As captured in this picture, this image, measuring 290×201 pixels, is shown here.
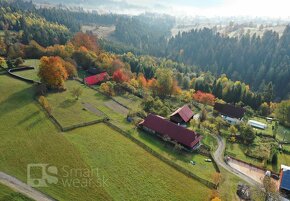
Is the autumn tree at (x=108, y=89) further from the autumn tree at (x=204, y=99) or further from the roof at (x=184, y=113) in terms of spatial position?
the autumn tree at (x=204, y=99)

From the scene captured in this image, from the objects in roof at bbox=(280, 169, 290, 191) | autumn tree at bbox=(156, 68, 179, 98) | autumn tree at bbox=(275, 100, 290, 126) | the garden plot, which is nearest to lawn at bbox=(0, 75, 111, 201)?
the garden plot

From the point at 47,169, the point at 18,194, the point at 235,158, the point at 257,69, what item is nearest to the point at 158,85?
the point at 235,158

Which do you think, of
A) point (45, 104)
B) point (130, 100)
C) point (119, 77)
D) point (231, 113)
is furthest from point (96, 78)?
point (231, 113)

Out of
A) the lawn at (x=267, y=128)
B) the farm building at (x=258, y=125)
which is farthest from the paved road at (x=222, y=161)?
the farm building at (x=258, y=125)

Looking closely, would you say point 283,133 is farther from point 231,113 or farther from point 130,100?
point 130,100

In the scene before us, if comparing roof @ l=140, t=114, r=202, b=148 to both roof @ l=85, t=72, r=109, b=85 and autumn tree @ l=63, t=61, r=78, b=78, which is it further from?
autumn tree @ l=63, t=61, r=78, b=78
